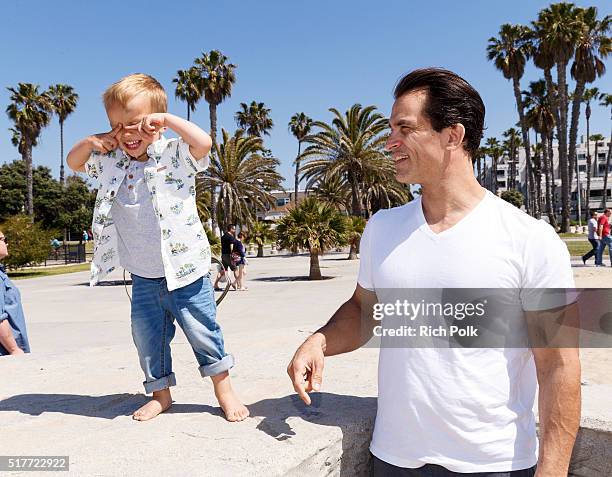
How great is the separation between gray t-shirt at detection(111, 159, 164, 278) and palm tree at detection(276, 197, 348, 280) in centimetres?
1414

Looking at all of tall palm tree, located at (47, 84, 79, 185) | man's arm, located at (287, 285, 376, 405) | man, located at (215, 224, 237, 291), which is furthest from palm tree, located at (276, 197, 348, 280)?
tall palm tree, located at (47, 84, 79, 185)

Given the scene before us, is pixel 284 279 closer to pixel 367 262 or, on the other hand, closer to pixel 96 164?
pixel 96 164

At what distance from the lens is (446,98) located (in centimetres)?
162

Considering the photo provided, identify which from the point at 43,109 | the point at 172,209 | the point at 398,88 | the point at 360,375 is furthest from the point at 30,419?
the point at 43,109

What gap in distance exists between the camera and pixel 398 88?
172 cm

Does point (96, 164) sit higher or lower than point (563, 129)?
lower

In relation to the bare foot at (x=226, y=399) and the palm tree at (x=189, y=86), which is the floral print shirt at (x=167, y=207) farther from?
the palm tree at (x=189, y=86)

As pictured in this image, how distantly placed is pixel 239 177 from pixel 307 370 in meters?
32.1

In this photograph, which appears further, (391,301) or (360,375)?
(360,375)

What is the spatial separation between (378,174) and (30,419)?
30.6 m

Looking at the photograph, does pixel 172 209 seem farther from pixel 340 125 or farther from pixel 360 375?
pixel 340 125

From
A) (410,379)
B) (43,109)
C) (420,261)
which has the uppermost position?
(43,109)

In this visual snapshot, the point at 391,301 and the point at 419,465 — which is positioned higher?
the point at 391,301

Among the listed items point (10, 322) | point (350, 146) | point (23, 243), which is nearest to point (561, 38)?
point (350, 146)
